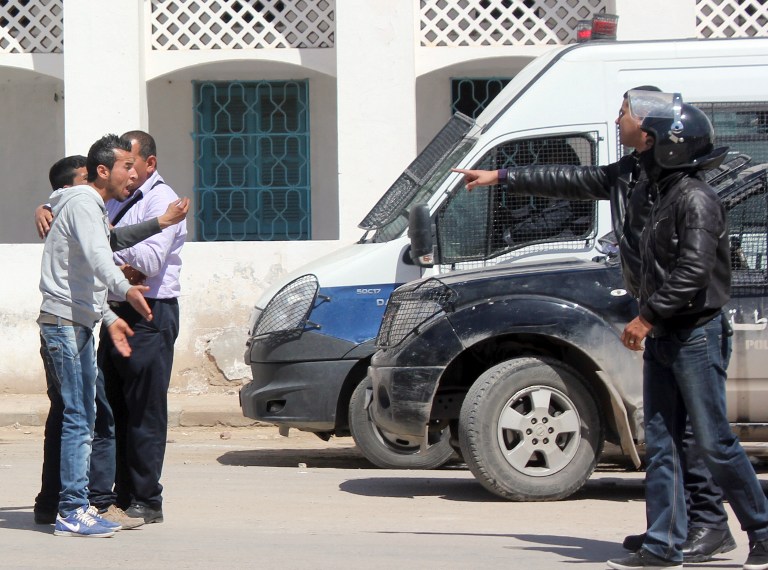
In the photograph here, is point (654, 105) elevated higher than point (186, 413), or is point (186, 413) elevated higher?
point (654, 105)

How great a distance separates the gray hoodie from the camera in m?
6.04

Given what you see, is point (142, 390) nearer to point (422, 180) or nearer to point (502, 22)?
point (422, 180)

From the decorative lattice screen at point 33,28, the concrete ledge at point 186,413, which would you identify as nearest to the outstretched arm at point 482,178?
the concrete ledge at point 186,413

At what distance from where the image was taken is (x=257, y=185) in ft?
44.8

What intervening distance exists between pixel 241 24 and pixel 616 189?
25.9 feet

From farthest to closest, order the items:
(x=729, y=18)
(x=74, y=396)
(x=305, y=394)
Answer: (x=729, y=18) < (x=305, y=394) < (x=74, y=396)

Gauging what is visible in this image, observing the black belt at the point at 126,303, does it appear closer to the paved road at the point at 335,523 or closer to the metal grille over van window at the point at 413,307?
the paved road at the point at 335,523

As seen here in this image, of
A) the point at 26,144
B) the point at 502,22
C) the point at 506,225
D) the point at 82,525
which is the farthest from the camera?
the point at 26,144

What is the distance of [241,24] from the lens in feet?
42.9

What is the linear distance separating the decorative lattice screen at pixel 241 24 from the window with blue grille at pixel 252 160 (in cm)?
69

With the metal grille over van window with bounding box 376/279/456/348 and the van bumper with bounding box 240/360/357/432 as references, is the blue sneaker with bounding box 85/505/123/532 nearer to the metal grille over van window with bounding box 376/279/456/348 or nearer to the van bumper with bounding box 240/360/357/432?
the metal grille over van window with bounding box 376/279/456/348

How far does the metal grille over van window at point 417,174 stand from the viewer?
866cm

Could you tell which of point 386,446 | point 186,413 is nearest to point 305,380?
point 386,446

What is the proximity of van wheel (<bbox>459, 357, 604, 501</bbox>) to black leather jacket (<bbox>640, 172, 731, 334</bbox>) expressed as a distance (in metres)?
2.04
